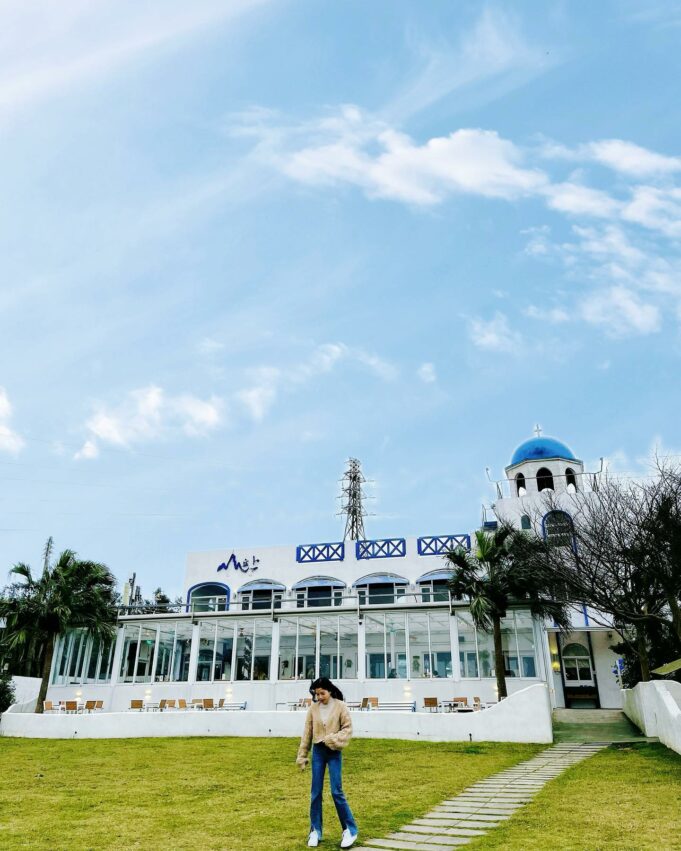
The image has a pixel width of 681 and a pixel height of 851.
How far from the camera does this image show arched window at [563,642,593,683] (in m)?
30.8

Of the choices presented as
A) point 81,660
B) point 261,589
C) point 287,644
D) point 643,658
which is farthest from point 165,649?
point 643,658

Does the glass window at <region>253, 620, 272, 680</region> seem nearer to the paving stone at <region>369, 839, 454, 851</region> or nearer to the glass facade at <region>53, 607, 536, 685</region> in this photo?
the glass facade at <region>53, 607, 536, 685</region>

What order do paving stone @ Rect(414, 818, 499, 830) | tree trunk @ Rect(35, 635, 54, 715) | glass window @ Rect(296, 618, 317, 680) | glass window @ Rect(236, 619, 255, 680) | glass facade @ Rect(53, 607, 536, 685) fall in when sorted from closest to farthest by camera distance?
paving stone @ Rect(414, 818, 499, 830)
tree trunk @ Rect(35, 635, 54, 715)
glass facade @ Rect(53, 607, 536, 685)
glass window @ Rect(296, 618, 317, 680)
glass window @ Rect(236, 619, 255, 680)

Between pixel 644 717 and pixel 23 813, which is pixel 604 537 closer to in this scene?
pixel 644 717

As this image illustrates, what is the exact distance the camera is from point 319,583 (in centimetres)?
3538

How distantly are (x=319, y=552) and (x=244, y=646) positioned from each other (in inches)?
286

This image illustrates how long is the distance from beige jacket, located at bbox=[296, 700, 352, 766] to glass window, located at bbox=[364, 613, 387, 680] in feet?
72.6

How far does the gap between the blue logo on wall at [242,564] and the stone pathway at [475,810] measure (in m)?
23.3

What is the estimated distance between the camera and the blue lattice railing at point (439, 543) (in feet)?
112

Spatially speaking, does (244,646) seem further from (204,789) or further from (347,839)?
(347,839)

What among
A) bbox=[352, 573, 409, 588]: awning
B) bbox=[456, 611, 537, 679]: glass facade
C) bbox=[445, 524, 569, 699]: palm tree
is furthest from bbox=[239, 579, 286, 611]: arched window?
bbox=[445, 524, 569, 699]: palm tree

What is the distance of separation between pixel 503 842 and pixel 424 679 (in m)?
20.6

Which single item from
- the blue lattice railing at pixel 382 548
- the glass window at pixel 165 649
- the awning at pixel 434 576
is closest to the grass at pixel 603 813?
the awning at pixel 434 576

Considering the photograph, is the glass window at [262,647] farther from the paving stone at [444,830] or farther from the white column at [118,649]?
the paving stone at [444,830]
